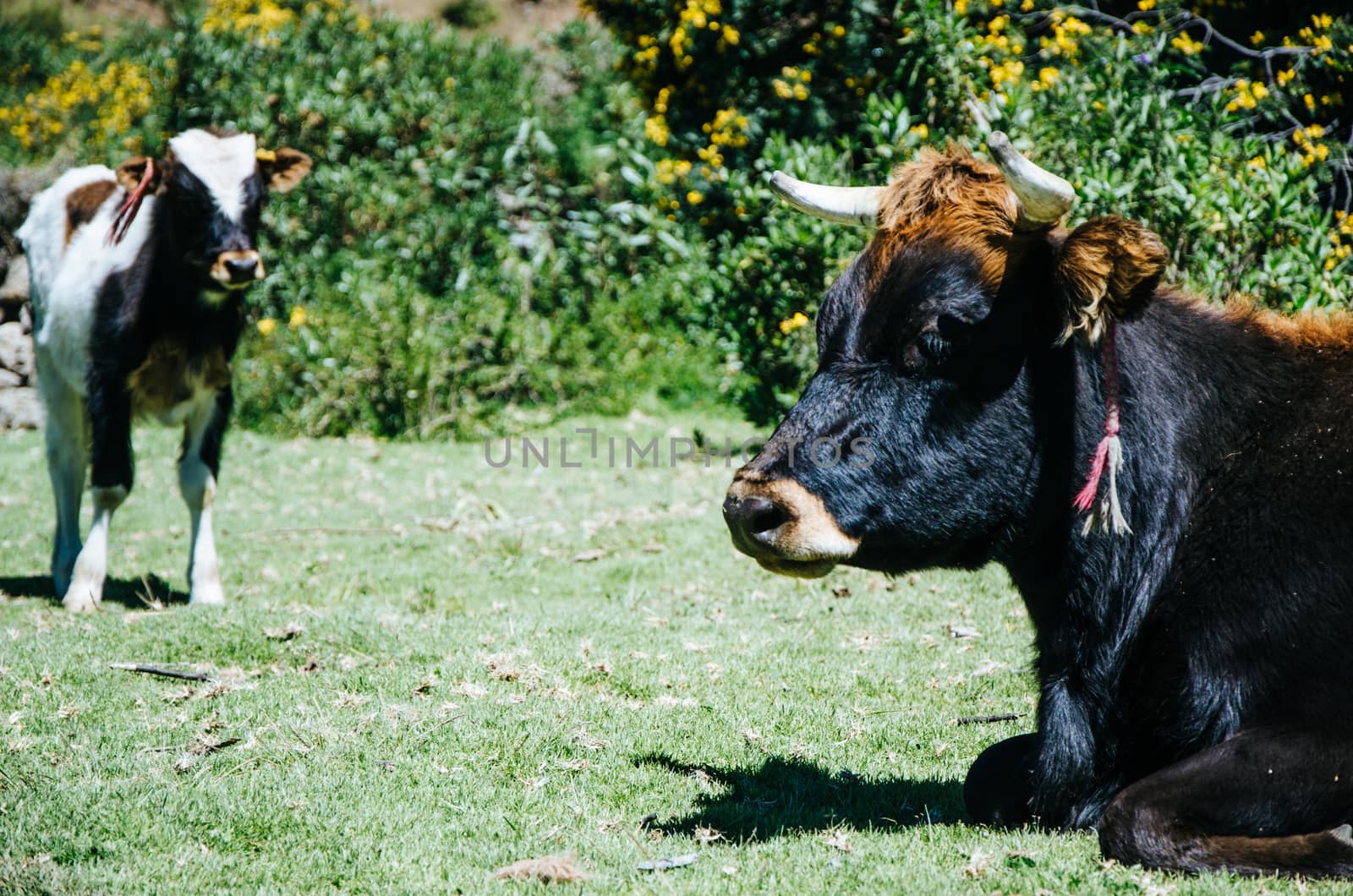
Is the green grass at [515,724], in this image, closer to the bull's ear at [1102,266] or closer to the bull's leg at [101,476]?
the bull's leg at [101,476]

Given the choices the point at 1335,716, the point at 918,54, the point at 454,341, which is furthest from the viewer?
the point at 454,341

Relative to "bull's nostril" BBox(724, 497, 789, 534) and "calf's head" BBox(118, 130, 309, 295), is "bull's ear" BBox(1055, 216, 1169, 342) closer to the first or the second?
"bull's nostril" BBox(724, 497, 789, 534)

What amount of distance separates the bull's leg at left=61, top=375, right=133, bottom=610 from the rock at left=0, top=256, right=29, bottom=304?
6479 mm

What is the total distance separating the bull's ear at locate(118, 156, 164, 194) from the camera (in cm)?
732

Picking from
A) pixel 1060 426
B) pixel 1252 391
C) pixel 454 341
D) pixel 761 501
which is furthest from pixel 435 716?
pixel 454 341

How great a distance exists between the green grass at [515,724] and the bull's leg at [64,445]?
0.53 meters

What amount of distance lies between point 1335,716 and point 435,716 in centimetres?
299

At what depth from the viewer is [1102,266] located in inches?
126

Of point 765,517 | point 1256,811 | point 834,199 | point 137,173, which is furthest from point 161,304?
point 1256,811

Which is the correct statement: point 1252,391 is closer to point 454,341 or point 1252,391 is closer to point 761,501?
point 761,501

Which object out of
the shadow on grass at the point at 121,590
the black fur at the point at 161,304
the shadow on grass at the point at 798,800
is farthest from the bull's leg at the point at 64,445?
the shadow on grass at the point at 798,800

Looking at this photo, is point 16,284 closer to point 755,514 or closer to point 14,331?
point 14,331

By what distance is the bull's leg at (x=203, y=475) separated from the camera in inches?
284

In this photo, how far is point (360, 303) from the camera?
520 inches
